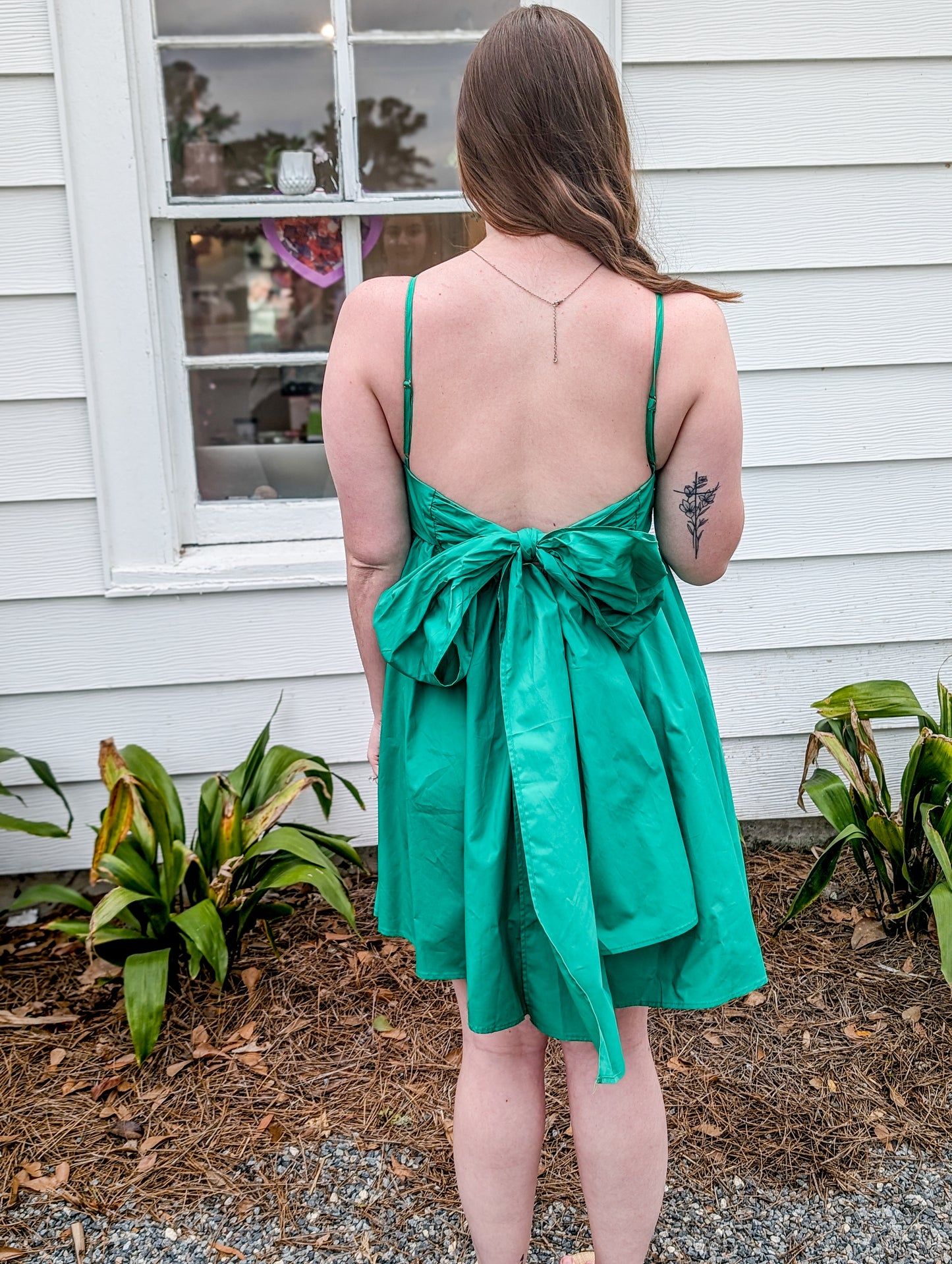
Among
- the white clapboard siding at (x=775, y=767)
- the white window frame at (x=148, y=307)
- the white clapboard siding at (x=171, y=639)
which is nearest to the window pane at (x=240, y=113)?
the white window frame at (x=148, y=307)

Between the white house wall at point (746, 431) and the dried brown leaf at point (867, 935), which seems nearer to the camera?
Answer: the white house wall at point (746, 431)

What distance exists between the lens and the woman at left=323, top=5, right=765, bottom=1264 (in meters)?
1.26

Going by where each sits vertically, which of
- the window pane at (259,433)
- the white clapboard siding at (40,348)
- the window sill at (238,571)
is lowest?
the window sill at (238,571)

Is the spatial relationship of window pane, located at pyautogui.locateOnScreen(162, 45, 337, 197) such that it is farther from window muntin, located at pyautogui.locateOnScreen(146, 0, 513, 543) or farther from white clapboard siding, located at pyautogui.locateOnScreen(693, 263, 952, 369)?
white clapboard siding, located at pyautogui.locateOnScreen(693, 263, 952, 369)

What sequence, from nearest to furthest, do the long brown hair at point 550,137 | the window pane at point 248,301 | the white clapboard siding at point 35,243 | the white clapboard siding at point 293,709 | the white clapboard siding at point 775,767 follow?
1. the long brown hair at point 550,137
2. the white clapboard siding at point 35,243
3. the white clapboard siding at point 293,709
4. the white clapboard siding at point 775,767
5. the window pane at point 248,301

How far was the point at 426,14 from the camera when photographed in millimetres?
2605

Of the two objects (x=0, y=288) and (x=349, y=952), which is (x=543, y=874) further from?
(x=0, y=288)

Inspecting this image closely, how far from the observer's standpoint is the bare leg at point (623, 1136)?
→ 1435mm

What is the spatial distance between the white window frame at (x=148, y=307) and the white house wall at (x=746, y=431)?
5 centimetres

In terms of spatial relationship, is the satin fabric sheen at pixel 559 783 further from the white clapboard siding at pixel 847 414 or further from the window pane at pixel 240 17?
the window pane at pixel 240 17

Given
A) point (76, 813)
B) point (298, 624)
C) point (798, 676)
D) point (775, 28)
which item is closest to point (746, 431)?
point (798, 676)

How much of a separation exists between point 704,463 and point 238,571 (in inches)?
62.9

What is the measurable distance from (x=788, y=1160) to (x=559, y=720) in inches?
49.0

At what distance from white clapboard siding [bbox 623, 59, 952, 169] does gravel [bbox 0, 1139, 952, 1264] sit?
2308 millimetres
